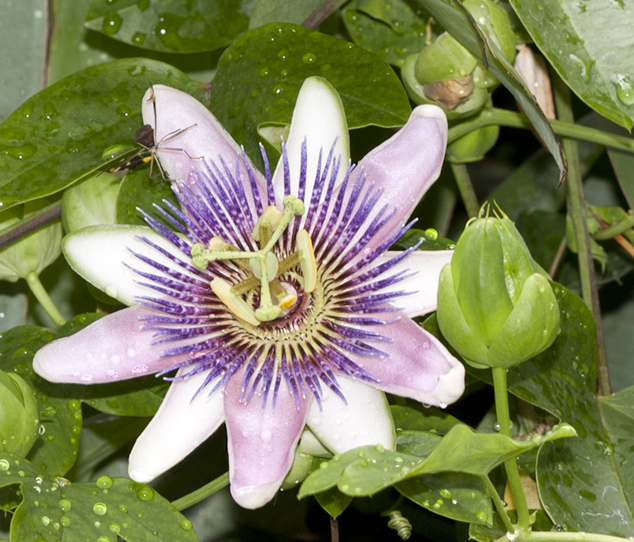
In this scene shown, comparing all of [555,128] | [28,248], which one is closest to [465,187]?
[555,128]

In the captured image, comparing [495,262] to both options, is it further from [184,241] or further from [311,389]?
[184,241]

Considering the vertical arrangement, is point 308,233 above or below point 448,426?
above

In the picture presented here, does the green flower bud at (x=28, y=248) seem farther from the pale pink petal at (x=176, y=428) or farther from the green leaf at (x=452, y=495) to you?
the green leaf at (x=452, y=495)

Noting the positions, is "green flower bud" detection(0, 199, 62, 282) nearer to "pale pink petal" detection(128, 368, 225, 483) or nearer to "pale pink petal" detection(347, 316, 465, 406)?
"pale pink petal" detection(128, 368, 225, 483)

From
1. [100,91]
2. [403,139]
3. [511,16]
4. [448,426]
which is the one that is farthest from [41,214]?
[511,16]

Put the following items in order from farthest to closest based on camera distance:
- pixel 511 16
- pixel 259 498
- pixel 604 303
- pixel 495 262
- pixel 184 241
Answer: pixel 604 303
pixel 511 16
pixel 184 241
pixel 259 498
pixel 495 262

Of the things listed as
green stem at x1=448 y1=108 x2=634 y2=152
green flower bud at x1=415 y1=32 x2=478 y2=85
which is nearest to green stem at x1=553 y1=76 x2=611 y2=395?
green stem at x1=448 y1=108 x2=634 y2=152
